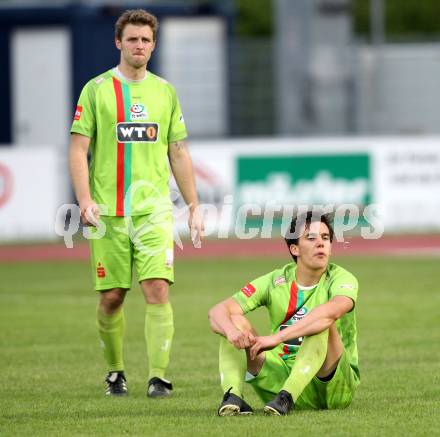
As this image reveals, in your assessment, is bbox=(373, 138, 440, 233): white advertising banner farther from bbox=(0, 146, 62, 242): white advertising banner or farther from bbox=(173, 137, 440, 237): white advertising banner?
bbox=(0, 146, 62, 242): white advertising banner

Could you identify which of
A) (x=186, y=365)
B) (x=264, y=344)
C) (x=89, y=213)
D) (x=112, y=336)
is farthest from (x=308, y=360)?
(x=186, y=365)

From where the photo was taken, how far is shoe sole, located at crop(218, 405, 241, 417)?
733 centimetres

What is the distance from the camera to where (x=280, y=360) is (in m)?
7.55

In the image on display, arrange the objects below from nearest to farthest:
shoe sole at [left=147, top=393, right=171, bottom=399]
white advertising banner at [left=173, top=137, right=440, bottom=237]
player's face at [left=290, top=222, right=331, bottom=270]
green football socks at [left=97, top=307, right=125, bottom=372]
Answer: player's face at [left=290, top=222, right=331, bottom=270], shoe sole at [left=147, top=393, right=171, bottom=399], green football socks at [left=97, top=307, right=125, bottom=372], white advertising banner at [left=173, top=137, right=440, bottom=237]

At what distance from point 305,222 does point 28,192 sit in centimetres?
1666

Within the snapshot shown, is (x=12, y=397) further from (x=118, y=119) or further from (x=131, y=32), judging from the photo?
(x=131, y=32)

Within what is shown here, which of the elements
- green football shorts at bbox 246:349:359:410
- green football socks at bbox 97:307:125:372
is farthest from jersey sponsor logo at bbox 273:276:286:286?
green football socks at bbox 97:307:125:372

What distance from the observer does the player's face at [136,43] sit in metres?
8.50

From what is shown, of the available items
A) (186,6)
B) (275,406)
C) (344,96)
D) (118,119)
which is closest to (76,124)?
(118,119)

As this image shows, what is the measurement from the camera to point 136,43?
A: 8.53m

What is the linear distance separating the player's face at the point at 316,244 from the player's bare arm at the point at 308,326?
303mm

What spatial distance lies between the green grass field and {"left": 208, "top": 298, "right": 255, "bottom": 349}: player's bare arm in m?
0.43

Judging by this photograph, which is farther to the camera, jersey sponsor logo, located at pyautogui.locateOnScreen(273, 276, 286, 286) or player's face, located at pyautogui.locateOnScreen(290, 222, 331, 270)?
jersey sponsor logo, located at pyautogui.locateOnScreen(273, 276, 286, 286)

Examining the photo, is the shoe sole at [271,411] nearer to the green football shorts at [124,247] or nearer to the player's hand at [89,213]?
the green football shorts at [124,247]
